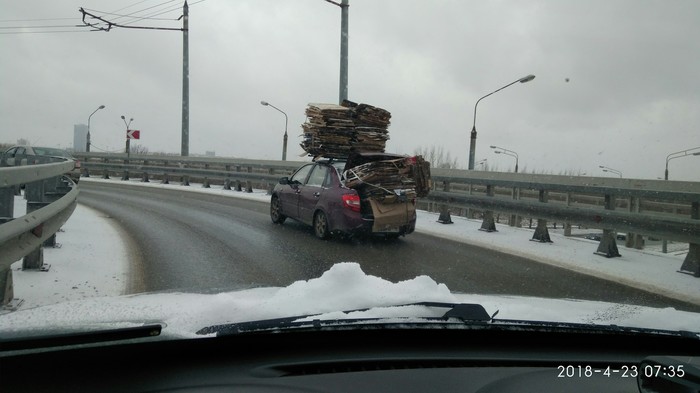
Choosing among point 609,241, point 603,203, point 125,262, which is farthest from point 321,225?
point 603,203

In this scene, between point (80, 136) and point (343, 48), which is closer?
point (343, 48)

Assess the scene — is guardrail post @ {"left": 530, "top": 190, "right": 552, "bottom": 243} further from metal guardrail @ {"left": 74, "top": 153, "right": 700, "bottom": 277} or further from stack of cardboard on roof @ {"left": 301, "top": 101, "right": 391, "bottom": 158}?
stack of cardboard on roof @ {"left": 301, "top": 101, "right": 391, "bottom": 158}

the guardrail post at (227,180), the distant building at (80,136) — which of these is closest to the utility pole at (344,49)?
the guardrail post at (227,180)

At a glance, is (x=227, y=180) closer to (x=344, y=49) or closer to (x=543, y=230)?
(x=344, y=49)

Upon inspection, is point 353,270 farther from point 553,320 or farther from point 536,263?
point 536,263

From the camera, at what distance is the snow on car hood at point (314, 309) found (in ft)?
7.31

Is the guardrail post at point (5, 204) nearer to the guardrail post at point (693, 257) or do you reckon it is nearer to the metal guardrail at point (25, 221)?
the metal guardrail at point (25, 221)

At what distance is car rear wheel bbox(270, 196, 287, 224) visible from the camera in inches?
402

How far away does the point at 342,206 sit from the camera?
7965 millimetres

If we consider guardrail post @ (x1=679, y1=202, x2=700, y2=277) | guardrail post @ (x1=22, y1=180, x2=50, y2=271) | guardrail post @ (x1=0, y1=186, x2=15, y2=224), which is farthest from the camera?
guardrail post @ (x1=679, y1=202, x2=700, y2=277)

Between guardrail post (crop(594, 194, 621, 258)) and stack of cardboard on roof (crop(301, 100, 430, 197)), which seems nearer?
guardrail post (crop(594, 194, 621, 258))

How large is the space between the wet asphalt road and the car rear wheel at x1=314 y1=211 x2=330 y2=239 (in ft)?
0.49

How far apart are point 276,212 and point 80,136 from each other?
1619 inches

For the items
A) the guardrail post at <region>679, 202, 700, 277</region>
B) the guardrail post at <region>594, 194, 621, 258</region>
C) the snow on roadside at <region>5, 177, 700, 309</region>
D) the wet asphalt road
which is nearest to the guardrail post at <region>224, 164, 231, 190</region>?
the snow on roadside at <region>5, 177, 700, 309</region>
